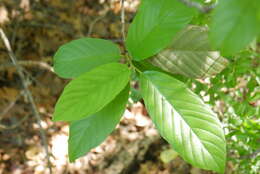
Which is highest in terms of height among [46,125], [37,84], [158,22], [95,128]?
[158,22]

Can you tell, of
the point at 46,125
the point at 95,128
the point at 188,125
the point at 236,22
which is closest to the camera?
the point at 236,22

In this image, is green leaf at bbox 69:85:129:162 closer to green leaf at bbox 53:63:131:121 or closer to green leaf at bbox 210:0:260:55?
green leaf at bbox 53:63:131:121

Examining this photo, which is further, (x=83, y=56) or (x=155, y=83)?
(x=83, y=56)

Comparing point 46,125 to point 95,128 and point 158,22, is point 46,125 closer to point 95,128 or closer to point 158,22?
point 95,128

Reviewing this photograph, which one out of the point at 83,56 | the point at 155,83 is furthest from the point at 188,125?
the point at 83,56

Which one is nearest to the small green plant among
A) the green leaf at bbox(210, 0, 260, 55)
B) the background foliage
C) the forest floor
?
the green leaf at bbox(210, 0, 260, 55)

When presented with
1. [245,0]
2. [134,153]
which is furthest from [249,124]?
[134,153]

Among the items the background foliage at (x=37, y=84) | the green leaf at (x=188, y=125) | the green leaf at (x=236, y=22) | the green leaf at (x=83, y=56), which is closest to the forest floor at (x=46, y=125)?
the background foliage at (x=37, y=84)

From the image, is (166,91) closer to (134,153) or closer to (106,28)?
(134,153)
